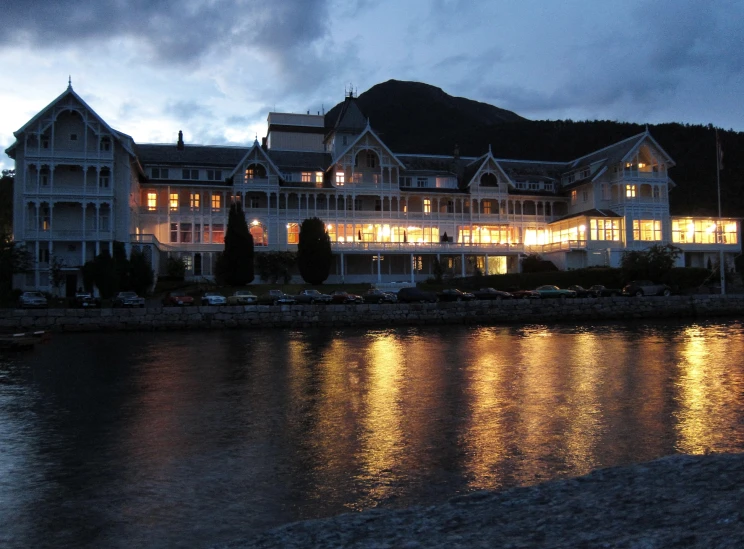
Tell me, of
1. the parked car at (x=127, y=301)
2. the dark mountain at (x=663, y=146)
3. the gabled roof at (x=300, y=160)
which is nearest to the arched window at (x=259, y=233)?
the gabled roof at (x=300, y=160)

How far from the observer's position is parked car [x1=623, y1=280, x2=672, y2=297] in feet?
176

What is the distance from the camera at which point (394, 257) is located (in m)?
71.1

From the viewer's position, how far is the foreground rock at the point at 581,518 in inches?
229

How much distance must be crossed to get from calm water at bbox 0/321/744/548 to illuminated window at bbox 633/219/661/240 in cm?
4500

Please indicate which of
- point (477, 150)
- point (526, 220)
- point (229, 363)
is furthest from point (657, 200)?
point (477, 150)

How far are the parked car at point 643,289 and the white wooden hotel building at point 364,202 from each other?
43.4 feet

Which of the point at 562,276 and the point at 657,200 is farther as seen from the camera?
the point at 657,200

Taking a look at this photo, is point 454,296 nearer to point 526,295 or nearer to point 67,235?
point 526,295

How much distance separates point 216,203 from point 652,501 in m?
65.4

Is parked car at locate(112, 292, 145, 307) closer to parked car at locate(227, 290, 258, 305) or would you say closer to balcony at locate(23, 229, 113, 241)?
parked car at locate(227, 290, 258, 305)

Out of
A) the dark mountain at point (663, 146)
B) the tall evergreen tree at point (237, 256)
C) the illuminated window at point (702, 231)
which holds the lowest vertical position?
the tall evergreen tree at point (237, 256)

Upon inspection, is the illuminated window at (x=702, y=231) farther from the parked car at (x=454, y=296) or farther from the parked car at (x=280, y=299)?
the parked car at (x=280, y=299)

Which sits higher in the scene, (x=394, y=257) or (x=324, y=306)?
(x=394, y=257)

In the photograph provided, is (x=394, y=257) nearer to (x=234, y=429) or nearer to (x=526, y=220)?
(x=526, y=220)
